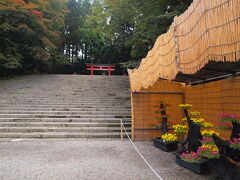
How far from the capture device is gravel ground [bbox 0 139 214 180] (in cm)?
303

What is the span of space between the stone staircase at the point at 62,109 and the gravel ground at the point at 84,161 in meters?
0.94

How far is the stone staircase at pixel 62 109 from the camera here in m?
6.18

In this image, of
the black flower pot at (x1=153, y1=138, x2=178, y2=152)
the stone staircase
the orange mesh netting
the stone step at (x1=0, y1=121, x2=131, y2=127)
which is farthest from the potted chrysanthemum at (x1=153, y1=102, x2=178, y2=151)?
the orange mesh netting

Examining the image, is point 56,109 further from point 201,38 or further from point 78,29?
point 78,29

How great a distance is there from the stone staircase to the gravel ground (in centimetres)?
94

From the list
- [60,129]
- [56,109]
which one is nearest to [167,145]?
[60,129]

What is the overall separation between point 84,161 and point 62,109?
4766mm

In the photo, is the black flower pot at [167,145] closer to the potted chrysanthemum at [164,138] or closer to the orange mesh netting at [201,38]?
the potted chrysanthemum at [164,138]

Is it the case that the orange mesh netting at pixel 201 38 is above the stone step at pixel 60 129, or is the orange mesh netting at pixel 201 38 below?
above

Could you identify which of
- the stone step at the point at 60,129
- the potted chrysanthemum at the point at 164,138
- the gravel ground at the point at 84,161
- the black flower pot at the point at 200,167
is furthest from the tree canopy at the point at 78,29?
the black flower pot at the point at 200,167

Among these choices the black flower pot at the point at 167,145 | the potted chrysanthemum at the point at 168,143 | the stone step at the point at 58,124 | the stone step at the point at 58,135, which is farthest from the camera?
the stone step at the point at 58,124

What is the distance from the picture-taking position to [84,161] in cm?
371

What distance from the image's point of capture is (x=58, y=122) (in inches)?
269

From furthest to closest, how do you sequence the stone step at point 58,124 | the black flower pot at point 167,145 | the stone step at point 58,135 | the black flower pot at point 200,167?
the stone step at point 58,124, the stone step at point 58,135, the black flower pot at point 167,145, the black flower pot at point 200,167
